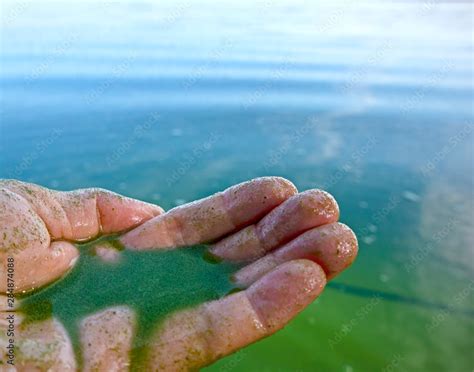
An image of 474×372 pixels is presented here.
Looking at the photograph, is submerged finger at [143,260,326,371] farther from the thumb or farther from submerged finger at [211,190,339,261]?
the thumb

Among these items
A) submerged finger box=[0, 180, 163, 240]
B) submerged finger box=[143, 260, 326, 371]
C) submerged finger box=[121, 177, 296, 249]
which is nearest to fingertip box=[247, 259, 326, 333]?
submerged finger box=[143, 260, 326, 371]

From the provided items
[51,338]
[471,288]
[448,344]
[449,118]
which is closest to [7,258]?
[51,338]

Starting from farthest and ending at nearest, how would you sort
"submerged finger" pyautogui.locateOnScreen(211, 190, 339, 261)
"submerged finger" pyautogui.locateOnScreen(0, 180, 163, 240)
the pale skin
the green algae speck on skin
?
"submerged finger" pyautogui.locateOnScreen(0, 180, 163, 240) < "submerged finger" pyautogui.locateOnScreen(211, 190, 339, 261) < the green algae speck on skin < the pale skin

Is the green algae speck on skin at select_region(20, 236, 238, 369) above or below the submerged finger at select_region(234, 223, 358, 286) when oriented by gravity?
below

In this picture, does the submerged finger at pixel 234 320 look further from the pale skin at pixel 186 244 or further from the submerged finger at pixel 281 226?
the submerged finger at pixel 281 226

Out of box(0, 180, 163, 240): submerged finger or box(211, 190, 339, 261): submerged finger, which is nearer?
box(211, 190, 339, 261): submerged finger

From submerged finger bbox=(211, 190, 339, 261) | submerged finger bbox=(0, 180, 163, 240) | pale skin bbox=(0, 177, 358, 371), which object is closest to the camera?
pale skin bbox=(0, 177, 358, 371)
